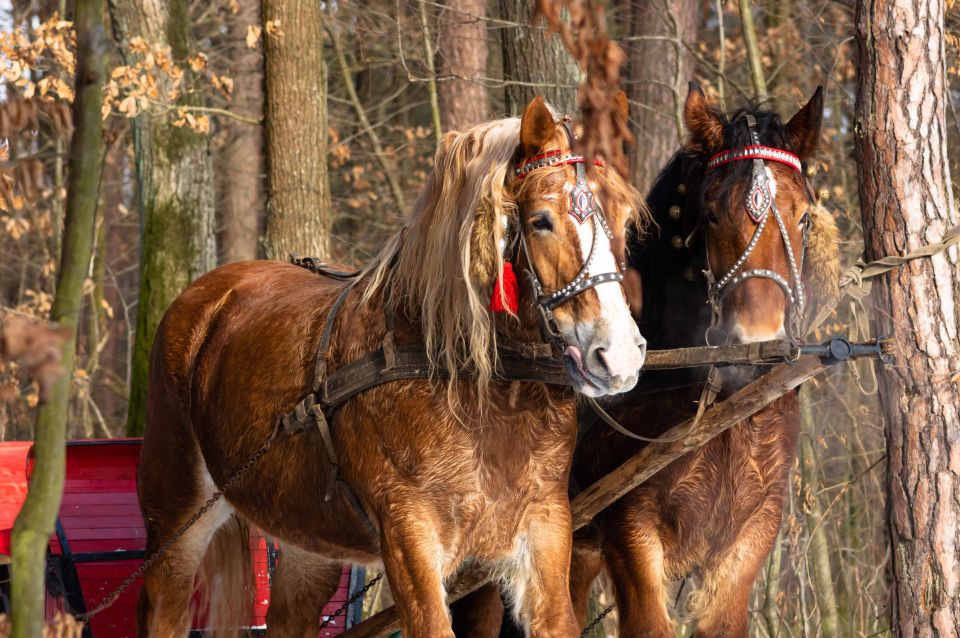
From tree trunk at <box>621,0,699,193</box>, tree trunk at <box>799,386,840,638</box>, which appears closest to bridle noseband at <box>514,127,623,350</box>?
tree trunk at <box>799,386,840,638</box>

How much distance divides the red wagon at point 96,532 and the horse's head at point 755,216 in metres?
2.32

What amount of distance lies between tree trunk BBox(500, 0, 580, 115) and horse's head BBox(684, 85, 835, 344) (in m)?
2.07

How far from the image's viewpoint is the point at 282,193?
22.9 ft

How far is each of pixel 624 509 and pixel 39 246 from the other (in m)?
13.6

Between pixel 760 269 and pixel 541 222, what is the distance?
784mm

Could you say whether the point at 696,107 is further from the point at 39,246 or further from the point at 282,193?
the point at 39,246

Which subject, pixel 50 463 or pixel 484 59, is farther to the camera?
pixel 484 59

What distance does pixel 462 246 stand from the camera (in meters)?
3.19

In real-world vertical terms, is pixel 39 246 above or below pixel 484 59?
below

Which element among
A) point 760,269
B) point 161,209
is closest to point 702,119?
point 760,269

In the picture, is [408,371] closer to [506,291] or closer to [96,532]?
[506,291]

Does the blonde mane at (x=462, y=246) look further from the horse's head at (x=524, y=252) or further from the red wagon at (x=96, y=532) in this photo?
the red wagon at (x=96, y=532)

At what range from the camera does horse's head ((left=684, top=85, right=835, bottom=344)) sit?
353 centimetres

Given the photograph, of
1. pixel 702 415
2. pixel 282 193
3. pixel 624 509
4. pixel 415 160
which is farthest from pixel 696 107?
pixel 415 160
